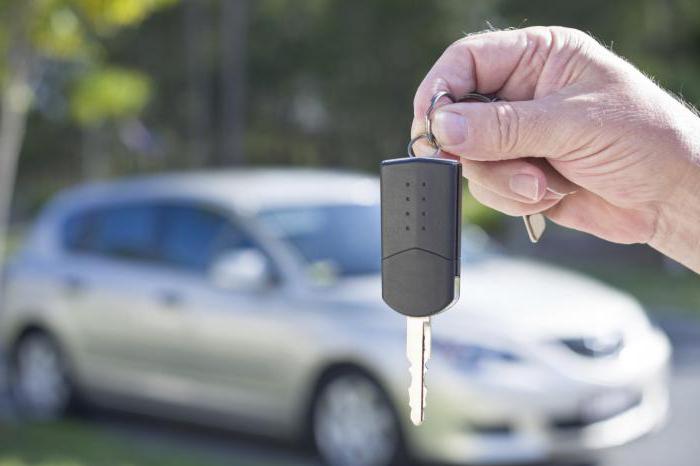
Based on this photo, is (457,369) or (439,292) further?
(457,369)

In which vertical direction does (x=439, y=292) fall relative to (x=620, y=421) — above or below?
above

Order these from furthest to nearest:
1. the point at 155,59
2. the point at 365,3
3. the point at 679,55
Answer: the point at 155,59 → the point at 365,3 → the point at 679,55

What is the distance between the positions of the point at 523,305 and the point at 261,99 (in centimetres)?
2242

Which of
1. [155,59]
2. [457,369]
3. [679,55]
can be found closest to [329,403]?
[457,369]

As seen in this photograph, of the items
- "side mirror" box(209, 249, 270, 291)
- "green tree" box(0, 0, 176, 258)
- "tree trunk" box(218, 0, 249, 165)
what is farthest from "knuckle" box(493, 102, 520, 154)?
"tree trunk" box(218, 0, 249, 165)

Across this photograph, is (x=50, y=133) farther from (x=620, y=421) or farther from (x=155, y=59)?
(x=620, y=421)

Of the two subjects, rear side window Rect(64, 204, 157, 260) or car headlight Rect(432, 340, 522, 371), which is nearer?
car headlight Rect(432, 340, 522, 371)

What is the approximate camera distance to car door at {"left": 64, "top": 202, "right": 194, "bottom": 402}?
21.1 ft

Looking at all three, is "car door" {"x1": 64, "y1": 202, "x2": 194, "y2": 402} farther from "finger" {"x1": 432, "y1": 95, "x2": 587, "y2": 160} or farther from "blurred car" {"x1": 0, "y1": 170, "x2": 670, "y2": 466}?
"finger" {"x1": 432, "y1": 95, "x2": 587, "y2": 160}

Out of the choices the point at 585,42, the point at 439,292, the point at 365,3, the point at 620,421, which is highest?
the point at 365,3

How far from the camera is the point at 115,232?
7.12 metres

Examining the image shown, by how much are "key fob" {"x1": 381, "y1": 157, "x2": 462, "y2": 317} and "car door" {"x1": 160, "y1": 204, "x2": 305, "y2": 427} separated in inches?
172

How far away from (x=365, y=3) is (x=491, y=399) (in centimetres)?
1948

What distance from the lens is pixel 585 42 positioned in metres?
1.52
